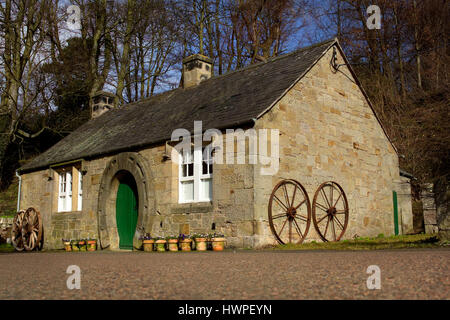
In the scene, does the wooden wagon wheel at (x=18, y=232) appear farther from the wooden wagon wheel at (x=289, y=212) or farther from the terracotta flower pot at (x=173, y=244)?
the wooden wagon wheel at (x=289, y=212)

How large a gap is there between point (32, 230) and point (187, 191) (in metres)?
7.34

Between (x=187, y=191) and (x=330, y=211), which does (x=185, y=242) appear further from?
(x=330, y=211)

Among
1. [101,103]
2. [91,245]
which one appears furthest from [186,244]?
[101,103]

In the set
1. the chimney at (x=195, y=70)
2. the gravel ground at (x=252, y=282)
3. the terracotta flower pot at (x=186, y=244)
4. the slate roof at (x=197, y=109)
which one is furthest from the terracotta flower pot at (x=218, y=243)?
the chimney at (x=195, y=70)

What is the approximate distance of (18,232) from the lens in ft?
58.1

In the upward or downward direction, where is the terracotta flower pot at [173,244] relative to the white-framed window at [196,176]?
downward

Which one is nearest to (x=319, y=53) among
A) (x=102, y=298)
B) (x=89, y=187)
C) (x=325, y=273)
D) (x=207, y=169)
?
(x=207, y=169)

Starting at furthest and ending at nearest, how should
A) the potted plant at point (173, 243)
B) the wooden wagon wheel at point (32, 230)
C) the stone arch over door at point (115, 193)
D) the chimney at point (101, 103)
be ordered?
the chimney at point (101, 103)
the wooden wagon wheel at point (32, 230)
the stone arch over door at point (115, 193)
the potted plant at point (173, 243)

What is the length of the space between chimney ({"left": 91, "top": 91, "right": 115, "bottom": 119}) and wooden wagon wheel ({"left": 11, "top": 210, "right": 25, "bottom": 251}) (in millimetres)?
5981

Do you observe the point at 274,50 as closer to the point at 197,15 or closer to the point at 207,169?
the point at 197,15

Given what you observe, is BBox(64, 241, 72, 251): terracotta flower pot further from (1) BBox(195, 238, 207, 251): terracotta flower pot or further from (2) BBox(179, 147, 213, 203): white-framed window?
(1) BBox(195, 238, 207, 251): terracotta flower pot

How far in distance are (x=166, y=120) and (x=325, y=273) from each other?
10438 millimetres

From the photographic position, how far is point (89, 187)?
15688 mm

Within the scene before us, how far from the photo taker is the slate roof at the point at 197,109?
484 inches
